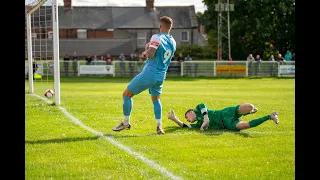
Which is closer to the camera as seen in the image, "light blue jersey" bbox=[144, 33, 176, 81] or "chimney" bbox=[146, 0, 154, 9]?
"light blue jersey" bbox=[144, 33, 176, 81]

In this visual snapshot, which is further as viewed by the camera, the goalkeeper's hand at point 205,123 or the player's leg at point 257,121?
the goalkeeper's hand at point 205,123

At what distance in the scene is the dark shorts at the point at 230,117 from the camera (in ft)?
36.8

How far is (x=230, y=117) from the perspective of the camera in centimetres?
1129

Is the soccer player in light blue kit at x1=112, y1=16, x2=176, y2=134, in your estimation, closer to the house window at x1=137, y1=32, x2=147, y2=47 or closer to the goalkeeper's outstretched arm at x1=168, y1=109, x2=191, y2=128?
the goalkeeper's outstretched arm at x1=168, y1=109, x2=191, y2=128

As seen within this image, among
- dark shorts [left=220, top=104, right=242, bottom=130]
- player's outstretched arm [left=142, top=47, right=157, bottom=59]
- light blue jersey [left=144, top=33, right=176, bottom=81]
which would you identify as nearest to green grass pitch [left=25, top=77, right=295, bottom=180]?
dark shorts [left=220, top=104, right=242, bottom=130]

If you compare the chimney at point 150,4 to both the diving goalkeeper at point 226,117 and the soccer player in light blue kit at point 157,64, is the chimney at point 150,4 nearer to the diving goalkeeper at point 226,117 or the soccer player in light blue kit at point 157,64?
the diving goalkeeper at point 226,117

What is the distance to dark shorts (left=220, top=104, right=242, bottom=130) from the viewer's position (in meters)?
11.2

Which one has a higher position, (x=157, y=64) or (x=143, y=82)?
(x=157, y=64)

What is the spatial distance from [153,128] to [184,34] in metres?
71.8

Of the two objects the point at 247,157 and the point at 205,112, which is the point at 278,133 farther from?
the point at 247,157

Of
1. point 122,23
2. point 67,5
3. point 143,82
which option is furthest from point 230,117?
point 67,5

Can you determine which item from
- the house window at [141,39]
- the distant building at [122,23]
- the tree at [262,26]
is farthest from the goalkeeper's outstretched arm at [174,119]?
the house window at [141,39]

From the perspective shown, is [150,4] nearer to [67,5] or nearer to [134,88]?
[67,5]
